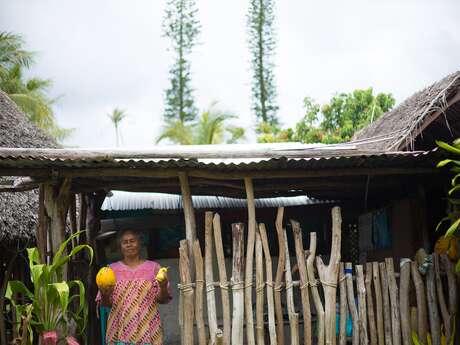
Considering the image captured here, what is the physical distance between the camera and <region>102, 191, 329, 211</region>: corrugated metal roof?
9438mm

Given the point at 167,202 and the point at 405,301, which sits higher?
the point at 167,202

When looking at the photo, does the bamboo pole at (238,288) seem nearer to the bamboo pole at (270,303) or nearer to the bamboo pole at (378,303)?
the bamboo pole at (270,303)

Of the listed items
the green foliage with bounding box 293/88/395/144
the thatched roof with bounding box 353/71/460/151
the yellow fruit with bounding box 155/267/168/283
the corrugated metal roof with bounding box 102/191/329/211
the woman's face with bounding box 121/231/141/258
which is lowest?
the yellow fruit with bounding box 155/267/168/283

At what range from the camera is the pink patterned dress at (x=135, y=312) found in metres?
5.73

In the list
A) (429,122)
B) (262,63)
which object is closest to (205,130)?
(262,63)

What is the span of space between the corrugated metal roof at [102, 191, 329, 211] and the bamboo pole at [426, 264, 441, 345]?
3.71 m

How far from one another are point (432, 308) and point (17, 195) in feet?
20.4

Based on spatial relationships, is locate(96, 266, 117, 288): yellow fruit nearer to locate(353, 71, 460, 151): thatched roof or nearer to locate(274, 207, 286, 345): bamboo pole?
locate(274, 207, 286, 345): bamboo pole

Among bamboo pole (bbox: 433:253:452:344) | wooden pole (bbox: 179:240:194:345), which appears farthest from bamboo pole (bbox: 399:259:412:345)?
wooden pole (bbox: 179:240:194:345)

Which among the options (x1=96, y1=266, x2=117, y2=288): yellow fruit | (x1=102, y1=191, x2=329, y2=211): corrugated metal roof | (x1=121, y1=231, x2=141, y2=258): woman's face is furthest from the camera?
(x1=102, y1=191, x2=329, y2=211): corrugated metal roof

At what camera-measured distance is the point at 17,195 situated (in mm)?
Result: 9648

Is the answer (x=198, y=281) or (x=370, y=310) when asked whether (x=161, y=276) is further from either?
(x=370, y=310)

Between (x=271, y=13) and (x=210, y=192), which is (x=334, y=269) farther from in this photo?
(x=271, y=13)

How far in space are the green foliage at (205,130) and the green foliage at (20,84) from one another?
435cm
